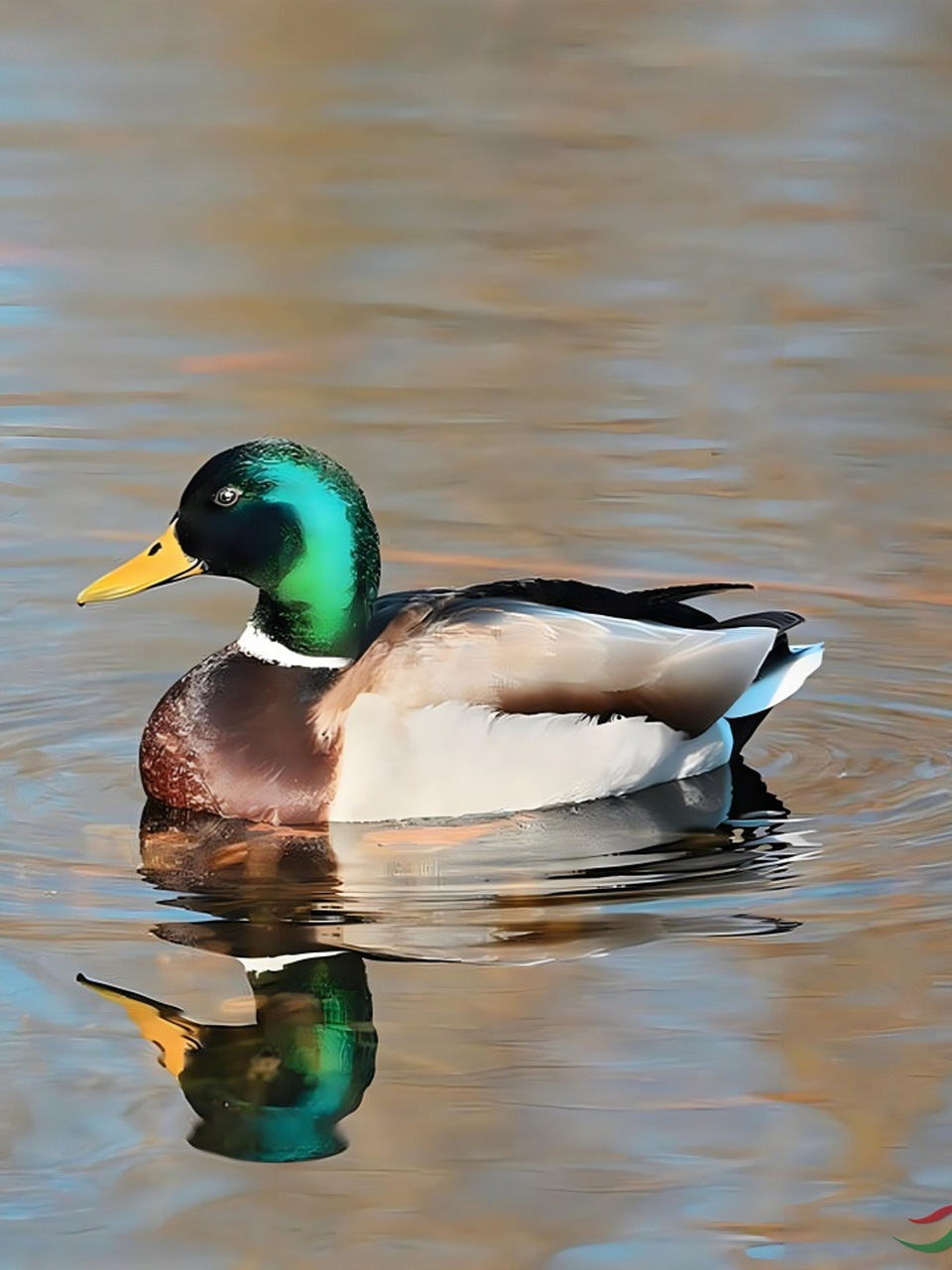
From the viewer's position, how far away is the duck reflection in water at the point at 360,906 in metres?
5.17

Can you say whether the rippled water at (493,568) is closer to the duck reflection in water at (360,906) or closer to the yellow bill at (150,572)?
the duck reflection in water at (360,906)

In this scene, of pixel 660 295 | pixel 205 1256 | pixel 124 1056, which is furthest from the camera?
Result: pixel 660 295

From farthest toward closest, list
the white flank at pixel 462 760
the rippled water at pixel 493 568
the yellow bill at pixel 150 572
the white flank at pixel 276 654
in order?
1. the white flank at pixel 276 654
2. the yellow bill at pixel 150 572
3. the white flank at pixel 462 760
4. the rippled water at pixel 493 568

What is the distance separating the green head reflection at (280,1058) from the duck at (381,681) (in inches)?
42.1

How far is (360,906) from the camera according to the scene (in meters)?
6.16

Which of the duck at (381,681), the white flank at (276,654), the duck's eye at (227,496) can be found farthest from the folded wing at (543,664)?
the duck's eye at (227,496)

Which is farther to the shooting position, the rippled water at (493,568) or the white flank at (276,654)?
the white flank at (276,654)

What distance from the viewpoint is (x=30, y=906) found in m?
6.09

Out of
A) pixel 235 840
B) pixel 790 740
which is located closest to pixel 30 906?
pixel 235 840

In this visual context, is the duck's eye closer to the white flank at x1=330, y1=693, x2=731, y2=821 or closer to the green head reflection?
the white flank at x1=330, y1=693, x2=731, y2=821

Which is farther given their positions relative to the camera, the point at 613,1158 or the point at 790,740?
the point at 790,740

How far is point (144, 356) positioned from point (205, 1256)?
6.71 meters

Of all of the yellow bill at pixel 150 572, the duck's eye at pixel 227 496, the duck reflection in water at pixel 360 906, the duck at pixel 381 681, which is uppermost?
the duck's eye at pixel 227 496

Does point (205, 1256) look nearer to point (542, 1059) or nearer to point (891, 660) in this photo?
point (542, 1059)
